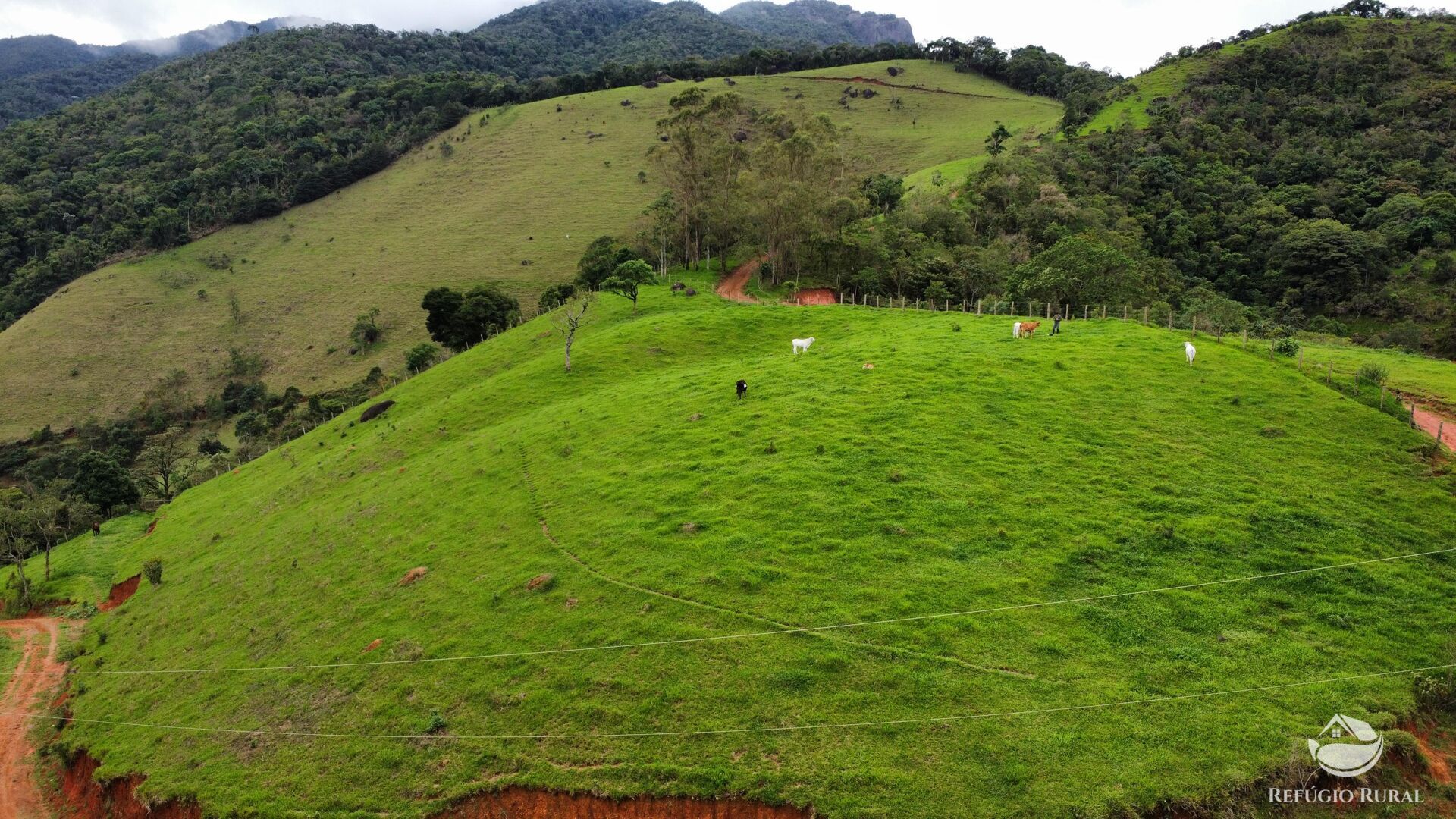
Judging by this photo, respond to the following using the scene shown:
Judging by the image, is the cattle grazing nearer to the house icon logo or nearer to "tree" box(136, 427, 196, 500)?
"tree" box(136, 427, 196, 500)

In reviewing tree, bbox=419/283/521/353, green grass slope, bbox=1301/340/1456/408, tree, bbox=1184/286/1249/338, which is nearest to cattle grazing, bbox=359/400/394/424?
tree, bbox=419/283/521/353

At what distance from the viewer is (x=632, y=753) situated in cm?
1394

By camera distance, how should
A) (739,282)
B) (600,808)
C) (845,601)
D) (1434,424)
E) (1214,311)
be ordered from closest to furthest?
1. (600,808)
2. (845,601)
3. (1434,424)
4. (1214,311)
5. (739,282)

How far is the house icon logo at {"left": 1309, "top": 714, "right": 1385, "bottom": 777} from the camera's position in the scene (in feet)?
39.0

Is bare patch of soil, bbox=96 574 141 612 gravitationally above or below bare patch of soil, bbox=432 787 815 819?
below

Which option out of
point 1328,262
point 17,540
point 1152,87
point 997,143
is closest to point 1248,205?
point 1328,262

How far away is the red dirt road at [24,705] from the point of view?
71.5 ft

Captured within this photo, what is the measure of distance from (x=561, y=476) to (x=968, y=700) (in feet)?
60.2

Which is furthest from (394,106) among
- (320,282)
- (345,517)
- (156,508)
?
(345,517)

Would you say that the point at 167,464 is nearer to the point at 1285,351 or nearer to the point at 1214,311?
the point at 1285,351

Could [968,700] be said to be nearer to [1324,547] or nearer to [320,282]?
[1324,547]

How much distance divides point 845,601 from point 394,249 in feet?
351

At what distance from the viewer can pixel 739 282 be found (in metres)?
66.4

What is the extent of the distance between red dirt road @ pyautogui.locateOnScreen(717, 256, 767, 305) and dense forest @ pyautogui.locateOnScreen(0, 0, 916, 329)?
9449cm
